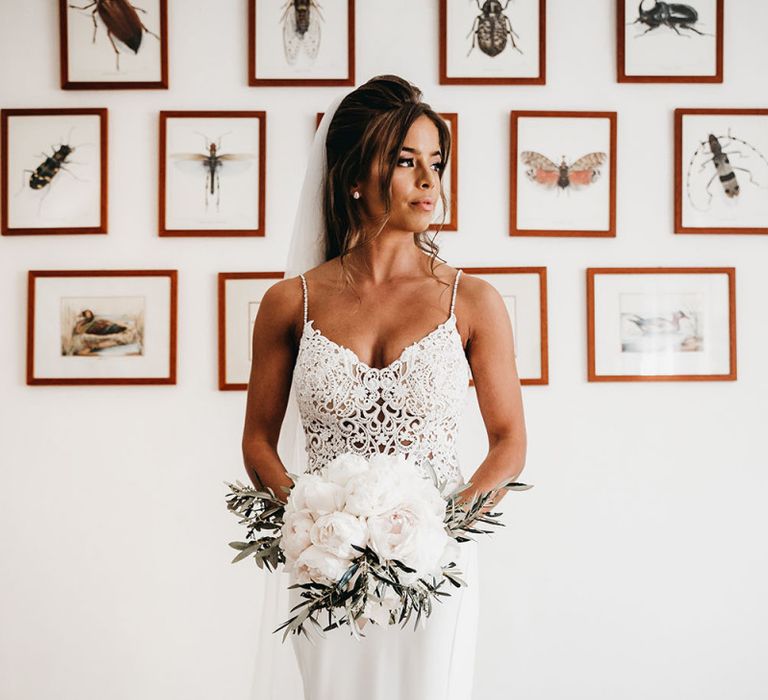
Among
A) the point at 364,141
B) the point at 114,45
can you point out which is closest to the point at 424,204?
the point at 364,141

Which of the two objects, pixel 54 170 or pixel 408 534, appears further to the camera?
pixel 54 170

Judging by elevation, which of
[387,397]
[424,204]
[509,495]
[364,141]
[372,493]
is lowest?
[509,495]

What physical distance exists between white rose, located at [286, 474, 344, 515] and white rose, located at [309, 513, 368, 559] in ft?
0.07

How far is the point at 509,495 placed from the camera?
3.03m

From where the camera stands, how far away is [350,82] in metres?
3.00

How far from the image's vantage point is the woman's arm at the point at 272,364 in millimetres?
1984

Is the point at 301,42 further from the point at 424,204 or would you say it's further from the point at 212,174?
the point at 424,204

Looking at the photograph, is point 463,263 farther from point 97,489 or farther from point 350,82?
point 97,489

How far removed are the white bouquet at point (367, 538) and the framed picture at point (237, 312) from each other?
1553mm

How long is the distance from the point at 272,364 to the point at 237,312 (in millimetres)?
1049

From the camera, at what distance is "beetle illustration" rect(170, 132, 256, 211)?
3029mm

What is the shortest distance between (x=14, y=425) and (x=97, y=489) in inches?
14.3

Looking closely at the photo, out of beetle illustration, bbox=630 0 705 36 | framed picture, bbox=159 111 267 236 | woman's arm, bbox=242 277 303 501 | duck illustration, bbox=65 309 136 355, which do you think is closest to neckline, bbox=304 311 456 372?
woman's arm, bbox=242 277 303 501

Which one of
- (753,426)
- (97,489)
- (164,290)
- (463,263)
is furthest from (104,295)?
(753,426)
